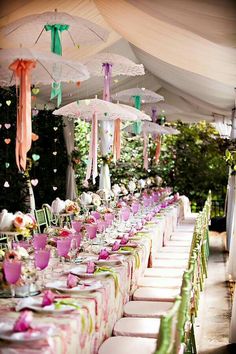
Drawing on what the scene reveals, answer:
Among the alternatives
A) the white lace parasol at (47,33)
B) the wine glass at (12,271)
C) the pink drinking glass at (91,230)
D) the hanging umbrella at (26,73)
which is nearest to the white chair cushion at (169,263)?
the pink drinking glass at (91,230)

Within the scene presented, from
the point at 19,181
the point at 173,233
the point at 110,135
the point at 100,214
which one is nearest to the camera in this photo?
the point at 100,214

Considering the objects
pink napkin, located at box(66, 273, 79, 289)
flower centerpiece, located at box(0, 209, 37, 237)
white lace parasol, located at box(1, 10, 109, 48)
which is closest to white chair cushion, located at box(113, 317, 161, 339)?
pink napkin, located at box(66, 273, 79, 289)

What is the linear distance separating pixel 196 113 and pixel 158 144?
0.96 m

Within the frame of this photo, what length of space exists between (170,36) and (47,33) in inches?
69.6

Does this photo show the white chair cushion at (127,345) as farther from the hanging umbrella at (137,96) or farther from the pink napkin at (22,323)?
the hanging umbrella at (137,96)

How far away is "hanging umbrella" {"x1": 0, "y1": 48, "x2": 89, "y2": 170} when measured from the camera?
4584mm

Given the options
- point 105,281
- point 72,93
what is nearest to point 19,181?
point 72,93

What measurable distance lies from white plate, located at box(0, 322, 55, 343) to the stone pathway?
8.07ft

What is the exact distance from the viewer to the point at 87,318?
2725mm

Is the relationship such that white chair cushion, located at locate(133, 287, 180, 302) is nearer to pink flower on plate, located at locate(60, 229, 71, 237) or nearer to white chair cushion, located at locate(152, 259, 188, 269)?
pink flower on plate, located at locate(60, 229, 71, 237)

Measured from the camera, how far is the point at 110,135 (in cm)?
1026

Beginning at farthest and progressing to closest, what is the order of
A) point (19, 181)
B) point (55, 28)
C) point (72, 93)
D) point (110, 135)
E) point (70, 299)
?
point (110, 135) → point (72, 93) → point (19, 181) → point (55, 28) → point (70, 299)

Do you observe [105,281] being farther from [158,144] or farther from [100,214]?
[158,144]

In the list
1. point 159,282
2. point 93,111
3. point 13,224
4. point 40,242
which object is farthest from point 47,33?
point 13,224
